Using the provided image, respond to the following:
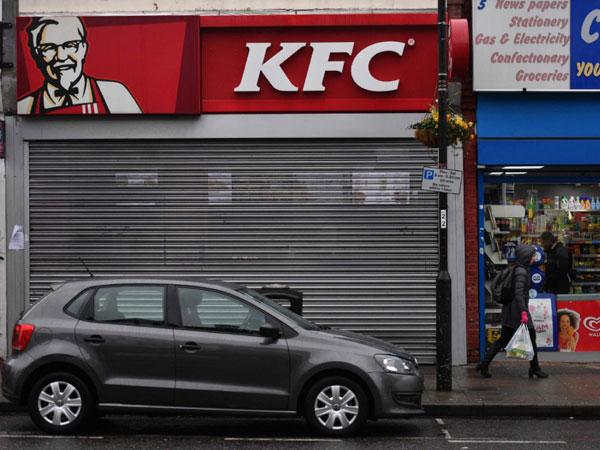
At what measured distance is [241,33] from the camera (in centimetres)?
1384

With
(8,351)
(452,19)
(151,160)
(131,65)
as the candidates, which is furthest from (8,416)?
(452,19)

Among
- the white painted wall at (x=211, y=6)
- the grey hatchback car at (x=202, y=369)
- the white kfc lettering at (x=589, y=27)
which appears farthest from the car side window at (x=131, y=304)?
the white kfc lettering at (x=589, y=27)

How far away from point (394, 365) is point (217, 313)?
6.20 feet

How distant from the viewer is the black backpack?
39.9 ft

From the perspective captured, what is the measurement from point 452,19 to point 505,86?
134cm

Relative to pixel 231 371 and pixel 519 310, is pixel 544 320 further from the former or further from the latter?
pixel 231 371

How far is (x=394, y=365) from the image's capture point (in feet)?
28.7

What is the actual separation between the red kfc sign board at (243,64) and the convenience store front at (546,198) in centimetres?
143

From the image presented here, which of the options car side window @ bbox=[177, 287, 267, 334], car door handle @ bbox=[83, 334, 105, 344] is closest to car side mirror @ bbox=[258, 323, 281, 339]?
car side window @ bbox=[177, 287, 267, 334]

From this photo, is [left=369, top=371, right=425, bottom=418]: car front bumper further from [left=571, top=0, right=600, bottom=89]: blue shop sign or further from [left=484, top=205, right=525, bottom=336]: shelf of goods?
[left=571, top=0, right=600, bottom=89]: blue shop sign

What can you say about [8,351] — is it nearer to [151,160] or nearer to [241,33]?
[151,160]

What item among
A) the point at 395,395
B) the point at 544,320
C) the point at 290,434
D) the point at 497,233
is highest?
the point at 497,233

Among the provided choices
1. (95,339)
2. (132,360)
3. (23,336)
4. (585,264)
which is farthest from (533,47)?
(23,336)

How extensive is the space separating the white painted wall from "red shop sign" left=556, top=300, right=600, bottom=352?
5.37 metres
